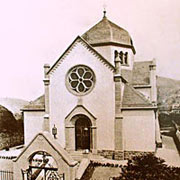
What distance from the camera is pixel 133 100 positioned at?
12.3 meters

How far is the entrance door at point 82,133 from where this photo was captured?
12.7 meters

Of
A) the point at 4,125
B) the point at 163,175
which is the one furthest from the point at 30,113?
the point at 163,175

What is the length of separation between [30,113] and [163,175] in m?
9.42

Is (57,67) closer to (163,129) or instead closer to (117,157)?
(117,157)

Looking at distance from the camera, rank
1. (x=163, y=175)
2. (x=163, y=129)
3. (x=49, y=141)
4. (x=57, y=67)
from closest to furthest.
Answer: (x=163, y=175)
(x=49, y=141)
(x=57, y=67)
(x=163, y=129)

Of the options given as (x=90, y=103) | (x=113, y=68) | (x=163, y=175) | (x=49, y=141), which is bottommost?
(x=163, y=175)

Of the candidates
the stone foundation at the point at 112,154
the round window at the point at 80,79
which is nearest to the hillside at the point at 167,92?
the round window at the point at 80,79

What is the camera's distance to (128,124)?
11930 mm

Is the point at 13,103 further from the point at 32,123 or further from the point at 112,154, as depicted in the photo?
the point at 112,154

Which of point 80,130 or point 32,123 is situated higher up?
point 32,123

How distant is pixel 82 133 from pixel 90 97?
198 cm

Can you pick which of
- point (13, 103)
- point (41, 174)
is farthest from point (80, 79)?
point (13, 103)

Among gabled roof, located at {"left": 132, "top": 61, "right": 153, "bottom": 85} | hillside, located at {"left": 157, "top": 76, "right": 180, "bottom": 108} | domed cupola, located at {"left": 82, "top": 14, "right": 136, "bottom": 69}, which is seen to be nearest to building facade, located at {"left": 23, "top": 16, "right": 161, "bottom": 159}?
hillside, located at {"left": 157, "top": 76, "right": 180, "bottom": 108}

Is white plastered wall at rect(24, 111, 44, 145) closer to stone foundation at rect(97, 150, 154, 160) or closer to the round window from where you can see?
the round window
